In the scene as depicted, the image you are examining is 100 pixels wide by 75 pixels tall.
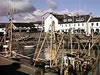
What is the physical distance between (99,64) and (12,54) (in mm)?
19868

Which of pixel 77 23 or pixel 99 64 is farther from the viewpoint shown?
pixel 77 23

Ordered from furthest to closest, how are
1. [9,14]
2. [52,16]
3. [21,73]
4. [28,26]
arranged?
[28,26], [52,16], [9,14], [21,73]

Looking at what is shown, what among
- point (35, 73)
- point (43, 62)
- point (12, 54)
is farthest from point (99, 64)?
point (12, 54)

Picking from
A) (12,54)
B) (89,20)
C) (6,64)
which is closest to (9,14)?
(12,54)

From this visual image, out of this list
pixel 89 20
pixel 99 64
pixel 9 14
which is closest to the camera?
pixel 99 64

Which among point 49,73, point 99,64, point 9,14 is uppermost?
point 9,14

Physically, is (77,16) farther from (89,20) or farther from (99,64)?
(99,64)

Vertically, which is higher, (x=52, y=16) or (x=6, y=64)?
(x=52, y=16)

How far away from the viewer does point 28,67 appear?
22.4 meters

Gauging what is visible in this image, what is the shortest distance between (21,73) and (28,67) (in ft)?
3.96

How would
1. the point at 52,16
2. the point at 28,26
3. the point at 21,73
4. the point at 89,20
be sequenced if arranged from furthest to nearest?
the point at 28,26 < the point at 52,16 < the point at 89,20 < the point at 21,73

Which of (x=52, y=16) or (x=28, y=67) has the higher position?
(x=52, y=16)

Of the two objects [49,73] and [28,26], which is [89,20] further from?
[49,73]

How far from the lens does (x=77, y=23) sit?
119 meters
